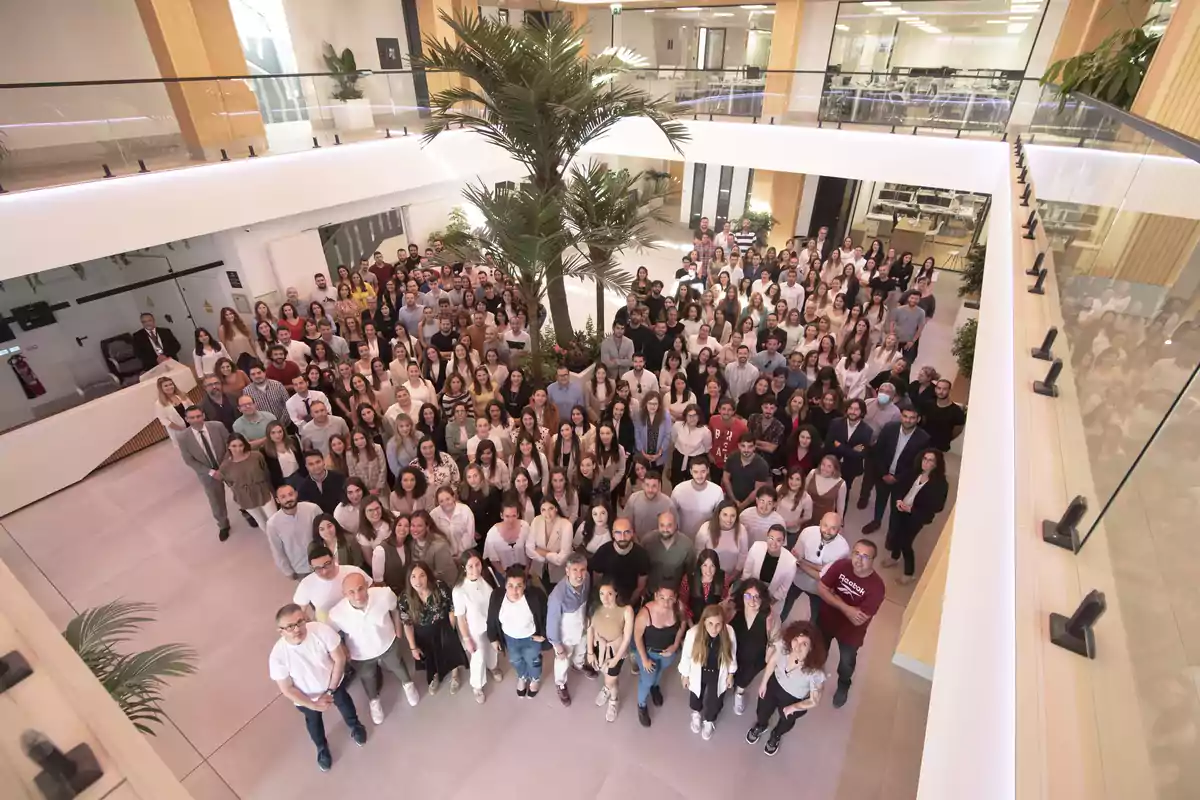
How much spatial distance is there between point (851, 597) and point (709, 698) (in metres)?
1.28

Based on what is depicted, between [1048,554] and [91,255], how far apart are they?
9.80 m

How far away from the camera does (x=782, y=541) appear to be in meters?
4.27

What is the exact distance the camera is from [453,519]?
15.1ft

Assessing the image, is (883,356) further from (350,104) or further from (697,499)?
(350,104)

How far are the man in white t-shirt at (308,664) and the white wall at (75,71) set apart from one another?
7.15m

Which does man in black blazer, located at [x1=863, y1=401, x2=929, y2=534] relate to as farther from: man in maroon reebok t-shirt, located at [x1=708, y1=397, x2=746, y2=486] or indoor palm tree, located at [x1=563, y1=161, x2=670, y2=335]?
indoor palm tree, located at [x1=563, y1=161, x2=670, y2=335]

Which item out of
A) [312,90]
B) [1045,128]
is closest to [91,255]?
[312,90]

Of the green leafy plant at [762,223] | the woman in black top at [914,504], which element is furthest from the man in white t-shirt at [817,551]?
the green leafy plant at [762,223]

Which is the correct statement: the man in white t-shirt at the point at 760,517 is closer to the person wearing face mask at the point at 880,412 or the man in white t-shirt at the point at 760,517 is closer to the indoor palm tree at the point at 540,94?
the person wearing face mask at the point at 880,412

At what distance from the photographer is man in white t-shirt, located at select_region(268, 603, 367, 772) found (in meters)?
3.57

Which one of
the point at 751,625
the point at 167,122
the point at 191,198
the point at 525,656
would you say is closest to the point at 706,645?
the point at 751,625

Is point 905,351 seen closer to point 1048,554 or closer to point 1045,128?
point 1045,128

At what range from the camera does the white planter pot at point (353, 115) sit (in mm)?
10195

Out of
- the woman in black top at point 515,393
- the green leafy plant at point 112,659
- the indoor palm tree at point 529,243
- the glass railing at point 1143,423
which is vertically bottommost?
the woman in black top at point 515,393
